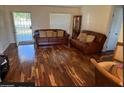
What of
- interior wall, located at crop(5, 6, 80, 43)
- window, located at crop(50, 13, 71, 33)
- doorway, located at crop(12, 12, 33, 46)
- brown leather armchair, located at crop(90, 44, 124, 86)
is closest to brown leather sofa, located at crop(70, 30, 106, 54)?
brown leather armchair, located at crop(90, 44, 124, 86)

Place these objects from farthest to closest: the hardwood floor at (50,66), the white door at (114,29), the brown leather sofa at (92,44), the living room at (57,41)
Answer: the hardwood floor at (50,66) < the brown leather sofa at (92,44) < the living room at (57,41) < the white door at (114,29)

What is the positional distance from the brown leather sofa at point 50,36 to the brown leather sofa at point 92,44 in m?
0.20

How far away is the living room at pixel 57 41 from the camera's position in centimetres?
141

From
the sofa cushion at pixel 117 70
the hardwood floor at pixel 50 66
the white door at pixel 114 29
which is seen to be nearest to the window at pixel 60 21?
the hardwood floor at pixel 50 66

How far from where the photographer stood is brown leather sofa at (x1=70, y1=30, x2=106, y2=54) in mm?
1565

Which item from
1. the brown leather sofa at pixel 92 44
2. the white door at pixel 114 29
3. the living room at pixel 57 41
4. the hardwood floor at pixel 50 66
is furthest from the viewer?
the hardwood floor at pixel 50 66

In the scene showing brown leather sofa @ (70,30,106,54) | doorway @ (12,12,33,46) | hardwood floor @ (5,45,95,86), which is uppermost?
doorway @ (12,12,33,46)

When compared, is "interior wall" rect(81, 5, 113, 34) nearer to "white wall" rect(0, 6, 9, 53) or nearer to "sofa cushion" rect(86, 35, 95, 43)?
"sofa cushion" rect(86, 35, 95, 43)

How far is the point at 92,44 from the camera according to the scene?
5.52 ft

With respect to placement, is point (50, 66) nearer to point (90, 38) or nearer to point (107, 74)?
point (90, 38)

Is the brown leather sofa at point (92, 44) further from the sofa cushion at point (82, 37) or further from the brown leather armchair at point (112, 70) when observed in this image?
the brown leather armchair at point (112, 70)

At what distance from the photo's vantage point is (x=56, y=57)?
1.80 meters
